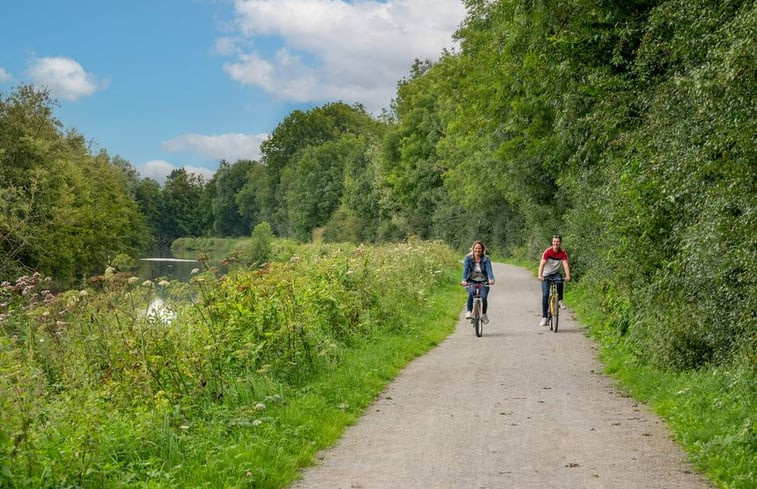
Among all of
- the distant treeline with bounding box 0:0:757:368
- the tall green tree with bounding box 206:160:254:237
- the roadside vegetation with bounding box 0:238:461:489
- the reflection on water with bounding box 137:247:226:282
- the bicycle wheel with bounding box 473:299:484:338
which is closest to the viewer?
the roadside vegetation with bounding box 0:238:461:489

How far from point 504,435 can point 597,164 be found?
10669 millimetres

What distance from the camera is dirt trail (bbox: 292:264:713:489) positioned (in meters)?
6.38

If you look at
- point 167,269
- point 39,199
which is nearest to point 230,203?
point 167,269

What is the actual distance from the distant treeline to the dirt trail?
4.38ft

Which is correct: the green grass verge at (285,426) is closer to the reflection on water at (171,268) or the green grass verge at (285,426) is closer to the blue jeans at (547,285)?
the reflection on water at (171,268)

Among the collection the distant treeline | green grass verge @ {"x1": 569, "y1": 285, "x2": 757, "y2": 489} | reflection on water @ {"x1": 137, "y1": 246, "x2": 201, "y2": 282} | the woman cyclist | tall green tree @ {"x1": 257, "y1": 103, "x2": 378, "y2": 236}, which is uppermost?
tall green tree @ {"x1": 257, "y1": 103, "x2": 378, "y2": 236}

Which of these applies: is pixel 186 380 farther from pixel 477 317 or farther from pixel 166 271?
pixel 166 271

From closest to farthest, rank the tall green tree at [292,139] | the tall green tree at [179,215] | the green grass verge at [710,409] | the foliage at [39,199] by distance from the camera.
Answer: the green grass verge at [710,409], the foliage at [39,199], the tall green tree at [292,139], the tall green tree at [179,215]

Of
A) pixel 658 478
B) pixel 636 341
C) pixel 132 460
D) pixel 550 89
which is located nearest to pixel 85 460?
pixel 132 460

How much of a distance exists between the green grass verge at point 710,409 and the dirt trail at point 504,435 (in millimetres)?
181

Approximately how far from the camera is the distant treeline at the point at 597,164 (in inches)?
297

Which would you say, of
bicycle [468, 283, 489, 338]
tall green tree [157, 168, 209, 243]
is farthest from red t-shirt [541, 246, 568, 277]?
tall green tree [157, 168, 209, 243]

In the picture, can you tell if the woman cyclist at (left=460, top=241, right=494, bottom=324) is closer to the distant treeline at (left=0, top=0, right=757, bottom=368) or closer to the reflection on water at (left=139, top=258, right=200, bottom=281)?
the distant treeline at (left=0, top=0, right=757, bottom=368)

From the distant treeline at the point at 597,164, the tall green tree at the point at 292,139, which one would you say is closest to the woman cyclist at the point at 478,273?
the distant treeline at the point at 597,164
